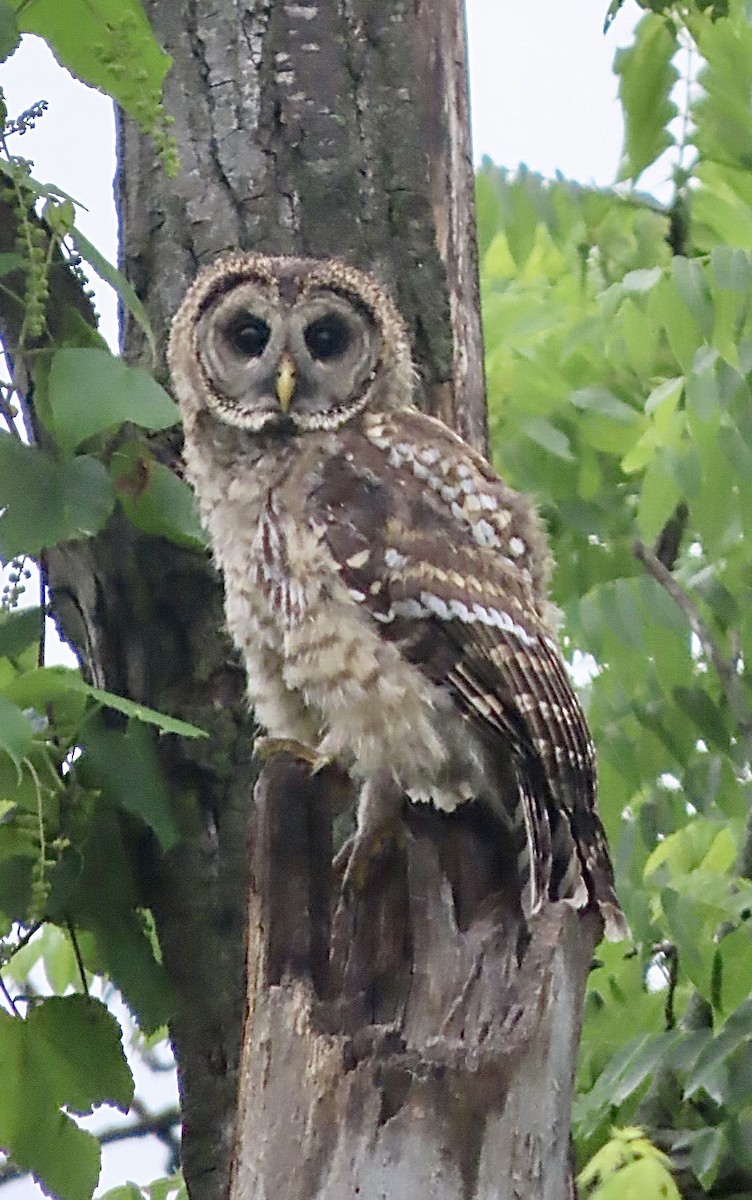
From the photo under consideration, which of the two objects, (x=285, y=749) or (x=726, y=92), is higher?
(x=726, y=92)

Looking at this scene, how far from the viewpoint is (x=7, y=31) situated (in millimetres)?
1603

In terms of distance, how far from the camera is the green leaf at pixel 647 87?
2.53 m

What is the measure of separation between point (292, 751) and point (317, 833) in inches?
8.4

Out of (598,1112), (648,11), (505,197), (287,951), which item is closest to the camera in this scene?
(287,951)

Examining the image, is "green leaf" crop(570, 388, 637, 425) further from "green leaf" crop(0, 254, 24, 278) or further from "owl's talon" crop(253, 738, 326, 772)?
"green leaf" crop(0, 254, 24, 278)

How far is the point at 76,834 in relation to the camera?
2008 mm

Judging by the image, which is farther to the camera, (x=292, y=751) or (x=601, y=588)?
(x=601, y=588)

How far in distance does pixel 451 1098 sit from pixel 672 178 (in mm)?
1843

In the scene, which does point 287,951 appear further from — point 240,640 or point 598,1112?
point 598,1112

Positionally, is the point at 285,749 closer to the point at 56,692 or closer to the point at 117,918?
the point at 56,692

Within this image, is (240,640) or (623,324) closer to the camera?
(240,640)

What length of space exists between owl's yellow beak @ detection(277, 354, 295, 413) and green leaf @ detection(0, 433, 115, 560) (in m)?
0.30

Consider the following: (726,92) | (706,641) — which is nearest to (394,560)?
(706,641)

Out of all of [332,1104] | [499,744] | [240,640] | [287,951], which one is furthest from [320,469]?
[332,1104]
